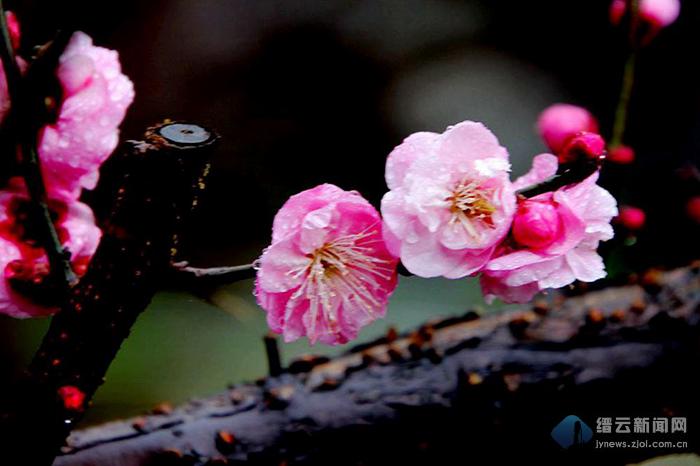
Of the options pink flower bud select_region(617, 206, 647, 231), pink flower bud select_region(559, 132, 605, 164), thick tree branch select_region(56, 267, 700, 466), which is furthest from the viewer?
pink flower bud select_region(617, 206, 647, 231)

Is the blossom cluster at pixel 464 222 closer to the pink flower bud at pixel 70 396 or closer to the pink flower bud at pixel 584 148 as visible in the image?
the pink flower bud at pixel 584 148

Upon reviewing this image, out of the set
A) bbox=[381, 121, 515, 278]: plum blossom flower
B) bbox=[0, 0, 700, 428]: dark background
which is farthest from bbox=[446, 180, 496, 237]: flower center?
bbox=[0, 0, 700, 428]: dark background

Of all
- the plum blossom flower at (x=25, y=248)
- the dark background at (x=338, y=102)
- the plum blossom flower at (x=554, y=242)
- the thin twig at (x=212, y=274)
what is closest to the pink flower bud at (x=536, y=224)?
the plum blossom flower at (x=554, y=242)

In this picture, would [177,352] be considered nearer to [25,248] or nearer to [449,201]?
[25,248]

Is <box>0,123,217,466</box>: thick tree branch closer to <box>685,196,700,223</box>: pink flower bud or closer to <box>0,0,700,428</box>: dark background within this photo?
<box>0,0,700,428</box>: dark background

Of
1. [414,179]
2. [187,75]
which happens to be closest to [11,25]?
[414,179]

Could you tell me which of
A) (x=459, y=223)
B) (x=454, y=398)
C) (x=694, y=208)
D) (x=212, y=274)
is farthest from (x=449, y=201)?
(x=694, y=208)
